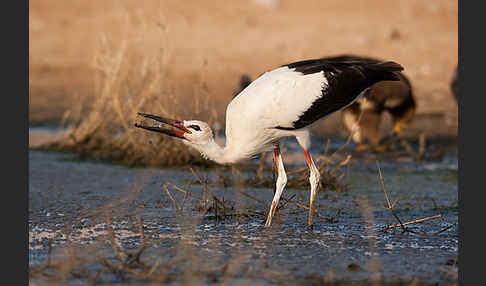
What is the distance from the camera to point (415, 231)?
17.4 feet

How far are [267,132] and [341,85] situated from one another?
0.64 meters

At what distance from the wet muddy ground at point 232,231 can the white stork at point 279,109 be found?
423 millimetres

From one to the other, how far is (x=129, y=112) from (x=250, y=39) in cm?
758

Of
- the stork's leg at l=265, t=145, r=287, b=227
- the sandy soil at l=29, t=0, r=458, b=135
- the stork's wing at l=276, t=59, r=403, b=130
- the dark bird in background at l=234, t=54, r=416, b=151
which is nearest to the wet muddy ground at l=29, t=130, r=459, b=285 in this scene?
the stork's leg at l=265, t=145, r=287, b=227

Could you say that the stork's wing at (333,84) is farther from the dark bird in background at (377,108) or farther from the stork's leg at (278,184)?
the dark bird in background at (377,108)

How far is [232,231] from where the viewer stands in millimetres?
5191

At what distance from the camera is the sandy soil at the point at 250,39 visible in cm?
1373

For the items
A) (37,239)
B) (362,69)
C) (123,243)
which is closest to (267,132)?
(362,69)

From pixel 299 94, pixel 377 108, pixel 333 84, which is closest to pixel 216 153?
pixel 299 94

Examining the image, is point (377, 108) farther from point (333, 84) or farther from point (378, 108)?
point (333, 84)

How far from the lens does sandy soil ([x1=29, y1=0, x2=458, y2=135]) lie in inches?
540

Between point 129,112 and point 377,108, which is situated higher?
point 377,108

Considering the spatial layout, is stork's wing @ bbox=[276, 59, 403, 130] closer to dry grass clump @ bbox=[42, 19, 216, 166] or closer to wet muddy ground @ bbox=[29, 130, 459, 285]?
wet muddy ground @ bbox=[29, 130, 459, 285]

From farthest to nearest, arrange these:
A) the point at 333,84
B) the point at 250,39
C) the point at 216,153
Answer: the point at 250,39, the point at 333,84, the point at 216,153
